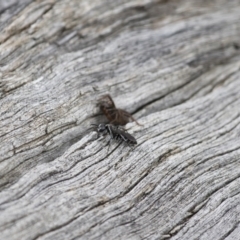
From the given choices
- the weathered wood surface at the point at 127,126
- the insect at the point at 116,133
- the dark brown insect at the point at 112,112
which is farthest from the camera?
the dark brown insect at the point at 112,112

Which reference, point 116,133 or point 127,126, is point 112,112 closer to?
point 127,126

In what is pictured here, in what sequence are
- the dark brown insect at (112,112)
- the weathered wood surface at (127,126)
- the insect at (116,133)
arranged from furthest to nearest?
the dark brown insect at (112,112)
the insect at (116,133)
the weathered wood surface at (127,126)

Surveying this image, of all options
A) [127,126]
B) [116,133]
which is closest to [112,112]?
[127,126]

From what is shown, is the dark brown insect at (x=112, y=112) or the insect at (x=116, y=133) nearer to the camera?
the insect at (x=116, y=133)

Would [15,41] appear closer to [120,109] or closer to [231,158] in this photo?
[120,109]

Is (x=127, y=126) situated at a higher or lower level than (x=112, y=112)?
lower

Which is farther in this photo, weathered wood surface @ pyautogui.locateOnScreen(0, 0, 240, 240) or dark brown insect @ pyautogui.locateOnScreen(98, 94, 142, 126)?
dark brown insect @ pyautogui.locateOnScreen(98, 94, 142, 126)
